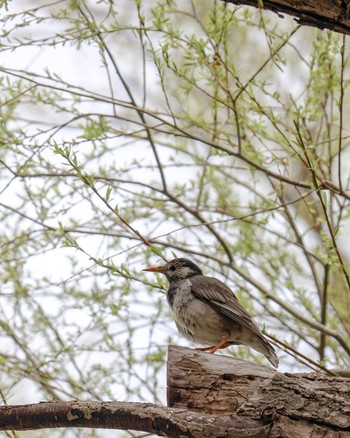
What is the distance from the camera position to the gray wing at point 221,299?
471 cm

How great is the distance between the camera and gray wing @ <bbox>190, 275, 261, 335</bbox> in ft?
15.5

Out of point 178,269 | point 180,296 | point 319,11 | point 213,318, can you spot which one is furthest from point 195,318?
point 319,11

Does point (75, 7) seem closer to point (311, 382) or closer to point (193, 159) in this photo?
point (193, 159)

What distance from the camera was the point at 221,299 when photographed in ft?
15.9

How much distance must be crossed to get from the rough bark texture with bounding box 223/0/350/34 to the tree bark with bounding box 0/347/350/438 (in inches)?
61.7

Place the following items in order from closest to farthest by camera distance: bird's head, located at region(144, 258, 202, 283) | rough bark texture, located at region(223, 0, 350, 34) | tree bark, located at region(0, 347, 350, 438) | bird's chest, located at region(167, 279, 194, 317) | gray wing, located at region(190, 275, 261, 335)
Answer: tree bark, located at region(0, 347, 350, 438) < rough bark texture, located at region(223, 0, 350, 34) < gray wing, located at region(190, 275, 261, 335) < bird's chest, located at region(167, 279, 194, 317) < bird's head, located at region(144, 258, 202, 283)

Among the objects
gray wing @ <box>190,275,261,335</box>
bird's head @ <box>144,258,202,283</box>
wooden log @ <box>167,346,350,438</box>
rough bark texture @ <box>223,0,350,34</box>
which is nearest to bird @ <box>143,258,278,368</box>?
gray wing @ <box>190,275,261,335</box>

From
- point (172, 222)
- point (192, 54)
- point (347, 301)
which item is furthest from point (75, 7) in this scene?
point (347, 301)

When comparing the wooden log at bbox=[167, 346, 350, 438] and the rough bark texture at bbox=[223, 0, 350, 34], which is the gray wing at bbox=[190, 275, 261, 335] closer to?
the wooden log at bbox=[167, 346, 350, 438]

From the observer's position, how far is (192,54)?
4.75 metres

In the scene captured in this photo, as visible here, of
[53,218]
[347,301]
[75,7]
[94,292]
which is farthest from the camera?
[347,301]

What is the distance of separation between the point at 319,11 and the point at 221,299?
1.99 meters

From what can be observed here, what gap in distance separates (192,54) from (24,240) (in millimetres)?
1700

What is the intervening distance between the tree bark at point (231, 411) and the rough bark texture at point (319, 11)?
5.14 ft
